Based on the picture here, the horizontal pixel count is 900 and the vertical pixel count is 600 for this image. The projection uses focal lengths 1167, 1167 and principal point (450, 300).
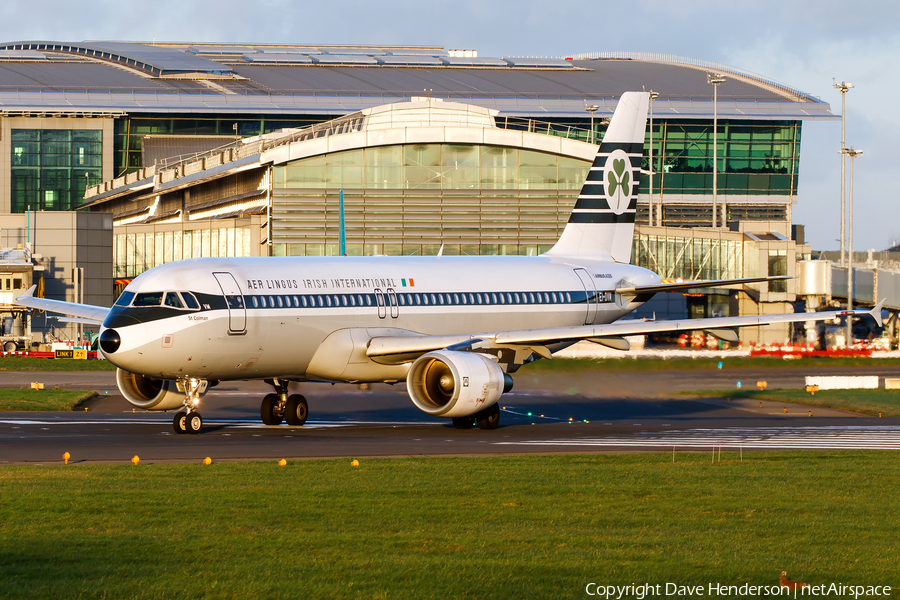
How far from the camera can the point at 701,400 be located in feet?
132

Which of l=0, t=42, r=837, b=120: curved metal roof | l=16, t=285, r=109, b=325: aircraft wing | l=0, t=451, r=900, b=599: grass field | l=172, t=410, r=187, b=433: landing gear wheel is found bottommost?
l=172, t=410, r=187, b=433: landing gear wheel

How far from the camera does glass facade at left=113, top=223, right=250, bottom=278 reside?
7400cm

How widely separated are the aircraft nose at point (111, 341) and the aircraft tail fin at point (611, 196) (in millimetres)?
17069

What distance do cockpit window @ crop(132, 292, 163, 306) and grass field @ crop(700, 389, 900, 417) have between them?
21.5m

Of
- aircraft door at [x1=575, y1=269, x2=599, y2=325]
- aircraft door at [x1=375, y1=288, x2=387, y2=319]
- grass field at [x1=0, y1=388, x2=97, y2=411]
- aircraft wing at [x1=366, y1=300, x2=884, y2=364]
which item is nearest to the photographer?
aircraft wing at [x1=366, y1=300, x2=884, y2=364]

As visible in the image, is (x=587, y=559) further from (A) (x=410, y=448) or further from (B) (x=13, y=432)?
(B) (x=13, y=432)

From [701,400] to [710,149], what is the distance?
85805 millimetres

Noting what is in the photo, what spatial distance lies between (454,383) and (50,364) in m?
36.5

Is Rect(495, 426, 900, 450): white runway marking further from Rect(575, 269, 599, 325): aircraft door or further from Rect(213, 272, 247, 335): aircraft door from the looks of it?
Rect(575, 269, 599, 325): aircraft door

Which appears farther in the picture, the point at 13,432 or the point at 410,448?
the point at 13,432

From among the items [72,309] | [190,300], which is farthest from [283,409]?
[72,309]

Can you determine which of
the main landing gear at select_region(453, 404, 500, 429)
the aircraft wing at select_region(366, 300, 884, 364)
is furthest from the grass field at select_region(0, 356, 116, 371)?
the main landing gear at select_region(453, 404, 500, 429)

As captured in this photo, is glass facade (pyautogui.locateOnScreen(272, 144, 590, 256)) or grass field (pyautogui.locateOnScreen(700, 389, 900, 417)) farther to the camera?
glass facade (pyautogui.locateOnScreen(272, 144, 590, 256))

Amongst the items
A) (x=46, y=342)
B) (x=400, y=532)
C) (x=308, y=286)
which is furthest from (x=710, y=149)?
(x=400, y=532)
